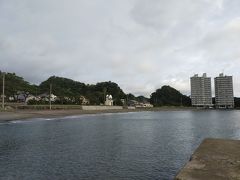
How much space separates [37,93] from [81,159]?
118518 millimetres

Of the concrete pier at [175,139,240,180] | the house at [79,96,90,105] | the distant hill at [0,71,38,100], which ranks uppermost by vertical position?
the distant hill at [0,71,38,100]

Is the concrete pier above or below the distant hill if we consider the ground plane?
below

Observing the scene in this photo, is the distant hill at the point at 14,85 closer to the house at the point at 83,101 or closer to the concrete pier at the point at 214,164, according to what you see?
the house at the point at 83,101

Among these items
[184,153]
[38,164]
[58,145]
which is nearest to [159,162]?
[184,153]

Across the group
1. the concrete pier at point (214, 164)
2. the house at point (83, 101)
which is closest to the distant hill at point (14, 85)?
the house at point (83, 101)

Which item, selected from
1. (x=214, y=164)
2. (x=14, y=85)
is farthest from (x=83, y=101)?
(x=214, y=164)

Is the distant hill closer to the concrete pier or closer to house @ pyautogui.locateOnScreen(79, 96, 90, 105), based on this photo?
house @ pyautogui.locateOnScreen(79, 96, 90, 105)

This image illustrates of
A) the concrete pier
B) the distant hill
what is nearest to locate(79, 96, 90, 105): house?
the distant hill

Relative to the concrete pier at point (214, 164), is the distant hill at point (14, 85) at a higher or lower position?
higher

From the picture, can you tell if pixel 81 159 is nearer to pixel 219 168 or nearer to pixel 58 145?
pixel 58 145

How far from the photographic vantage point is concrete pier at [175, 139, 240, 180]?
8.84 metres

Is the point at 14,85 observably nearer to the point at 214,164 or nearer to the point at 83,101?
the point at 83,101

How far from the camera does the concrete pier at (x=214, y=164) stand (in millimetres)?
8844

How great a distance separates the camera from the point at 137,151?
23844 mm
